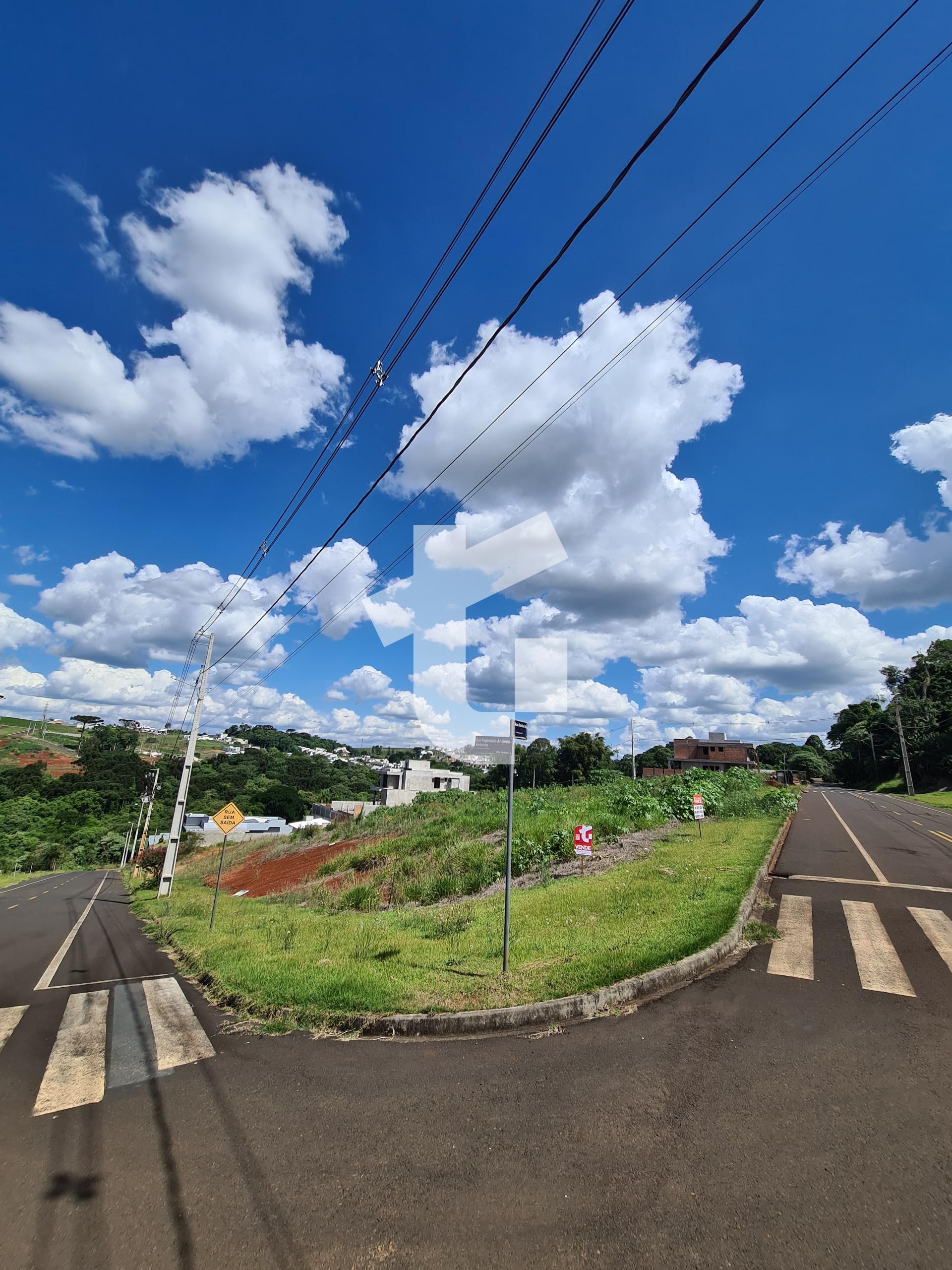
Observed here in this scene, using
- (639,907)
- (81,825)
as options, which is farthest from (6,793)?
(639,907)

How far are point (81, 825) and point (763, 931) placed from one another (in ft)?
272

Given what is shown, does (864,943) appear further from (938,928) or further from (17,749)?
(17,749)

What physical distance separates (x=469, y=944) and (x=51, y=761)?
124 meters

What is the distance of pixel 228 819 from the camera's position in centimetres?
1239

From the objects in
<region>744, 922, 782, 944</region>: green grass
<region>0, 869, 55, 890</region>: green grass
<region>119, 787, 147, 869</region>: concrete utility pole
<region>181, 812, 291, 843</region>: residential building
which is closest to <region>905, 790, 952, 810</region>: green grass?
<region>744, 922, 782, 944</region>: green grass

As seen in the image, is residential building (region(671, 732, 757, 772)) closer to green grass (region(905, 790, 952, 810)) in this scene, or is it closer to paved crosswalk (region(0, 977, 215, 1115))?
green grass (region(905, 790, 952, 810))

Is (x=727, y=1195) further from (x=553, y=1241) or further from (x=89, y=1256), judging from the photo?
(x=89, y=1256)

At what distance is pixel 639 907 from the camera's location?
8.89 meters

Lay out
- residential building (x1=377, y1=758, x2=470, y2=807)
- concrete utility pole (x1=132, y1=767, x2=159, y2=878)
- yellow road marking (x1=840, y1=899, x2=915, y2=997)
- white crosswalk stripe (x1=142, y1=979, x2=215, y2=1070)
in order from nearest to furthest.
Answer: white crosswalk stripe (x1=142, y1=979, x2=215, y2=1070) → yellow road marking (x1=840, y1=899, x2=915, y2=997) → concrete utility pole (x1=132, y1=767, x2=159, y2=878) → residential building (x1=377, y1=758, x2=470, y2=807)

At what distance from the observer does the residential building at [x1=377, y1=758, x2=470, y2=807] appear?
228ft

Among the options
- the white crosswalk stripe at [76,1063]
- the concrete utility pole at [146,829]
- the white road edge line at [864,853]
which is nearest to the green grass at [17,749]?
the concrete utility pole at [146,829]

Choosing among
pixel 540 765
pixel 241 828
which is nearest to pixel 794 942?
pixel 241 828

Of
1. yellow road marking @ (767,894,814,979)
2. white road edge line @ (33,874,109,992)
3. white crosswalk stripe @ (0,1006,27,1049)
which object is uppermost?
yellow road marking @ (767,894,814,979)

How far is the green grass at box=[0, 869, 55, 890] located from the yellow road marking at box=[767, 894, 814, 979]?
43.6 metres
